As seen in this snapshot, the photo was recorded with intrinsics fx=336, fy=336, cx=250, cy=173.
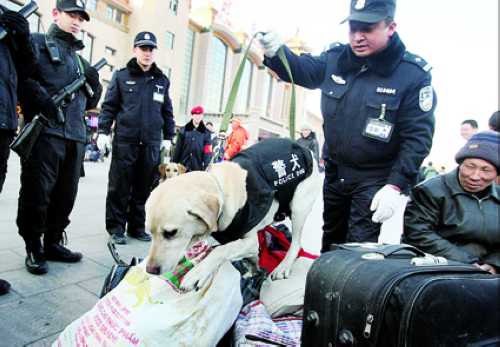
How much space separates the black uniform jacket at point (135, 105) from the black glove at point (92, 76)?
72 cm

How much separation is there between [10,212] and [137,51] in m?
2.45

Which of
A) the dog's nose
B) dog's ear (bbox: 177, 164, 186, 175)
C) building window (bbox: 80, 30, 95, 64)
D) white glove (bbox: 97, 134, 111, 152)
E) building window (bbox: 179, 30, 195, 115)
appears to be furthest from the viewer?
building window (bbox: 179, 30, 195, 115)

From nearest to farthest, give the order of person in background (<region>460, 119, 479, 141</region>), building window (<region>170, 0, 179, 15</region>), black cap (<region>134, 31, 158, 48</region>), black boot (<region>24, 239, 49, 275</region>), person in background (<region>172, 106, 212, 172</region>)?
black boot (<region>24, 239, 49, 275</region>), black cap (<region>134, 31, 158, 48</region>), person in background (<region>460, 119, 479, 141</region>), person in background (<region>172, 106, 212, 172</region>), building window (<region>170, 0, 179, 15</region>)

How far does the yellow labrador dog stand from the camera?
1646 millimetres

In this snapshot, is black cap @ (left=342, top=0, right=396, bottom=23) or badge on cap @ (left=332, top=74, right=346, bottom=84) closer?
black cap @ (left=342, top=0, right=396, bottom=23)

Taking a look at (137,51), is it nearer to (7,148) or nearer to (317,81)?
(7,148)

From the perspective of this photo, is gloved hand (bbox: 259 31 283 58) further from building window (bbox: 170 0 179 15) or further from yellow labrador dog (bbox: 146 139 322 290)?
building window (bbox: 170 0 179 15)

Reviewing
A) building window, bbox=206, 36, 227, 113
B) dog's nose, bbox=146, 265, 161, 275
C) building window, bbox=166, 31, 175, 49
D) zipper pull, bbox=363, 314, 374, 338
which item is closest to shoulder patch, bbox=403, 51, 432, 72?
zipper pull, bbox=363, 314, 374, 338

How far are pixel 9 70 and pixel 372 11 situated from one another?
218 centimetres

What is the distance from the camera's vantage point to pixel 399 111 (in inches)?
79.4

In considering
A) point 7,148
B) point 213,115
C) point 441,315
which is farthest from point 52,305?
point 213,115

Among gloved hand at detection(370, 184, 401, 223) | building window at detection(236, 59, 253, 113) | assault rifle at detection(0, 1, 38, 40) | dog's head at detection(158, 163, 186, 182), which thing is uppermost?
building window at detection(236, 59, 253, 113)

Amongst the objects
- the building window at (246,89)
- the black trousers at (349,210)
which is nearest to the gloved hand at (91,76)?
the black trousers at (349,210)

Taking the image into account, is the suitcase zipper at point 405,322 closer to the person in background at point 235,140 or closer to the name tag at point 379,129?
the name tag at point 379,129
